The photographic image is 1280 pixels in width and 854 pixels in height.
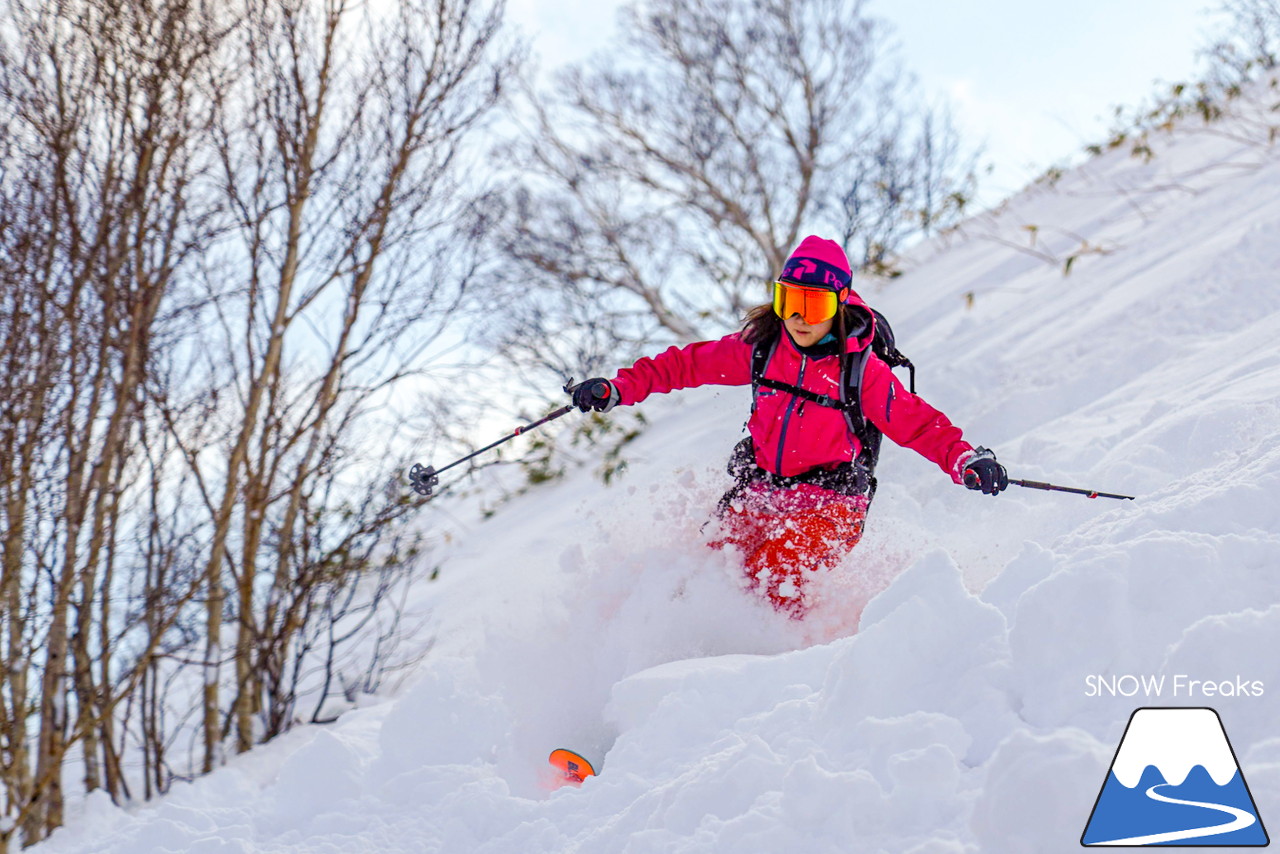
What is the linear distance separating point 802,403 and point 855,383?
22cm

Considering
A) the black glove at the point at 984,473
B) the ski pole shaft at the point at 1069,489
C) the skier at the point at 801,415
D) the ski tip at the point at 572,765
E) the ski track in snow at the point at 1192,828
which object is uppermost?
the skier at the point at 801,415

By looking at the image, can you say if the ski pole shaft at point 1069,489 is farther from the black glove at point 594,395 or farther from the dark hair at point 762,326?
the black glove at point 594,395

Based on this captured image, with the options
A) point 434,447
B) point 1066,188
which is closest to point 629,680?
point 434,447

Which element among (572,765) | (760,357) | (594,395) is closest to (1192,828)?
(572,765)

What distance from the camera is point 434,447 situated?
5.08 meters

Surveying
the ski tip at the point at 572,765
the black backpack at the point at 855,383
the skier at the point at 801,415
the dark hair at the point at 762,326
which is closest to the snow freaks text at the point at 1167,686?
the skier at the point at 801,415

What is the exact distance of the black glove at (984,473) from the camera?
2.87 m

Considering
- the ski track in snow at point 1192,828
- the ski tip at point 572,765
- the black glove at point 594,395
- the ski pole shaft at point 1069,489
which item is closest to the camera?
the ski track in snow at point 1192,828

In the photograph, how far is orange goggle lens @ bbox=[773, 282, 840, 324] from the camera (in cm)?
314

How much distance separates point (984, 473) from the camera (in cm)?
290

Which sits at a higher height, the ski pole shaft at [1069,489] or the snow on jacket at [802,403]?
the snow on jacket at [802,403]

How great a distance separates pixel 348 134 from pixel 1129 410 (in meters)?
4.32

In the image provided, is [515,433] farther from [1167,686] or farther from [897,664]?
[1167,686]

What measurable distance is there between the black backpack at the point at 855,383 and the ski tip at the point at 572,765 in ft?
4.86
